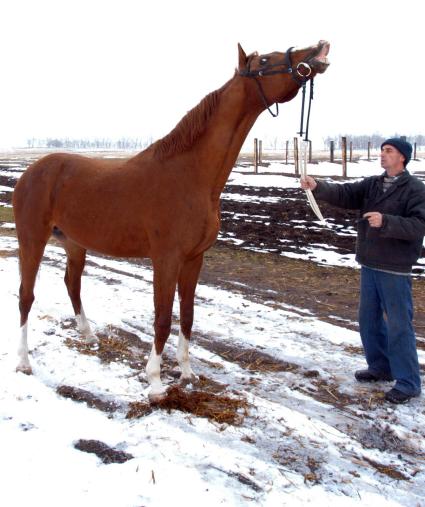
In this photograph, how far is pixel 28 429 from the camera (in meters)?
3.08

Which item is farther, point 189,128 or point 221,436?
point 189,128

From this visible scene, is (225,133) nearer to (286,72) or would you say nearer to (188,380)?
(286,72)

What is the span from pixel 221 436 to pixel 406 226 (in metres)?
1.97

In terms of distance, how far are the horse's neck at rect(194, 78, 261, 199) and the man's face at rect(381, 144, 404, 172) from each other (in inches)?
40.5

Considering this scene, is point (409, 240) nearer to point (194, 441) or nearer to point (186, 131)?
point (186, 131)

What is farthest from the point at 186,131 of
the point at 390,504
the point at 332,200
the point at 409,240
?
the point at 390,504

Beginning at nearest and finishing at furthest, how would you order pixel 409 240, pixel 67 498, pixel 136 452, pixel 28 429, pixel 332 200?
1. pixel 67 498
2. pixel 136 452
3. pixel 28 429
4. pixel 409 240
5. pixel 332 200

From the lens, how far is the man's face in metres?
3.56

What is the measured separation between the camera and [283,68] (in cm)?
327

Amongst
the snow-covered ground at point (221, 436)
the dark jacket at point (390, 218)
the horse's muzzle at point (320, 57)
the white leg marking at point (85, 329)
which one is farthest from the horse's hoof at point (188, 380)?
the horse's muzzle at point (320, 57)

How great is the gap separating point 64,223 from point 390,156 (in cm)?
284

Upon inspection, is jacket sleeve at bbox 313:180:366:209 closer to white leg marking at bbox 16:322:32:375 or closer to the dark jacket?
the dark jacket

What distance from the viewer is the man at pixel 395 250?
3.41 metres

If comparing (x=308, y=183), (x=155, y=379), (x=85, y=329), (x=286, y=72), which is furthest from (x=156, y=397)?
(x=286, y=72)
